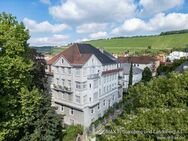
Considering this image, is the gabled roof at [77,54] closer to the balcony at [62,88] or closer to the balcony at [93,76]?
the balcony at [93,76]

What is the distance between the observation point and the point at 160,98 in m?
16.2

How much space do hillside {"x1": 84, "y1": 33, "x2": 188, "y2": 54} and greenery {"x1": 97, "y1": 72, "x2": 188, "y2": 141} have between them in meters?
117

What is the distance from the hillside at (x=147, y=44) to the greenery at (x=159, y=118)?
117 meters

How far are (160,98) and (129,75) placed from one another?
44.6 meters

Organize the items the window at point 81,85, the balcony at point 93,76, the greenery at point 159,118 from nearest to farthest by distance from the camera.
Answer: the greenery at point 159,118 < the window at point 81,85 < the balcony at point 93,76

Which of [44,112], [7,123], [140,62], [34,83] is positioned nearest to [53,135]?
[44,112]

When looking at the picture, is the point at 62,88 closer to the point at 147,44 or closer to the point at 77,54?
the point at 77,54

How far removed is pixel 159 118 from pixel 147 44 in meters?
142

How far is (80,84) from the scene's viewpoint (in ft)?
117

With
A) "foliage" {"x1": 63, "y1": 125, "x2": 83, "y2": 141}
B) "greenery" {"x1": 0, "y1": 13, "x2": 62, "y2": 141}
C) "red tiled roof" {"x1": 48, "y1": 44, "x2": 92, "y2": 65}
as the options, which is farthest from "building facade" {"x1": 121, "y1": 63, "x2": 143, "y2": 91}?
"greenery" {"x1": 0, "y1": 13, "x2": 62, "y2": 141}

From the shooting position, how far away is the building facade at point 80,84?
3591cm

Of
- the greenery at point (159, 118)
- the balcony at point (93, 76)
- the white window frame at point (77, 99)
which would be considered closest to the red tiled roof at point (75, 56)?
the balcony at point (93, 76)

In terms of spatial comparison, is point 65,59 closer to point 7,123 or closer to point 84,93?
point 84,93

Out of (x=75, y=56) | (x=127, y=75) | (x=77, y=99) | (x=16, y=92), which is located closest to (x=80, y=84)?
A: (x=77, y=99)
